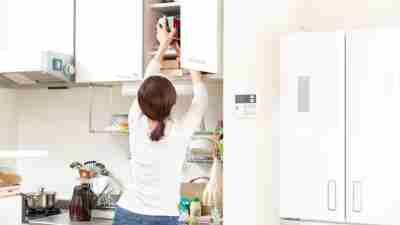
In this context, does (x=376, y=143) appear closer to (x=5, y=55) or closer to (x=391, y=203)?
(x=391, y=203)

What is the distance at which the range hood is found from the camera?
3.47m

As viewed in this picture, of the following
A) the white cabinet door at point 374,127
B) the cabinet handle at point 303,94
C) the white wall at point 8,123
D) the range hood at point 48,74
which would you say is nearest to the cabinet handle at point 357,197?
the white cabinet door at point 374,127

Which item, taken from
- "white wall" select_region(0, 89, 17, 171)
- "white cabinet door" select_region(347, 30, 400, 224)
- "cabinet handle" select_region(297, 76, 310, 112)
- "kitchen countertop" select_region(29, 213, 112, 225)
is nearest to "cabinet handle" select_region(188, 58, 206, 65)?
"cabinet handle" select_region(297, 76, 310, 112)

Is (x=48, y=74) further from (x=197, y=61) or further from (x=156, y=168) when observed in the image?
(x=156, y=168)

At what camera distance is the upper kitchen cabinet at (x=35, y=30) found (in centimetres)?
359

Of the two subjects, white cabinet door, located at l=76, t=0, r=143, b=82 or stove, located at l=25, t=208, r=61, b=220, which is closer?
white cabinet door, located at l=76, t=0, r=143, b=82

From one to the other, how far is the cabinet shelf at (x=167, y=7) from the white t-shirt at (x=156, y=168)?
116 cm

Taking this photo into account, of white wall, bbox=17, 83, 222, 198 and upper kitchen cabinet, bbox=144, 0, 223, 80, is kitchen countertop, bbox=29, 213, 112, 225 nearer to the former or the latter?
white wall, bbox=17, 83, 222, 198

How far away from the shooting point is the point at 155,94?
2.40 meters

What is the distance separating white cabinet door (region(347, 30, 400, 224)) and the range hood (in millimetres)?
1857

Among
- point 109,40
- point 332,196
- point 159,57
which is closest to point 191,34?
point 159,57

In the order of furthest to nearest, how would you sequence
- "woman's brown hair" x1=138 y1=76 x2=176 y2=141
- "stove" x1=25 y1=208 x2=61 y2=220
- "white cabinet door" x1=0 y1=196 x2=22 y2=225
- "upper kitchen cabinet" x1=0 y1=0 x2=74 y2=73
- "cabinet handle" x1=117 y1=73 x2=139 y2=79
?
"stove" x1=25 y1=208 x2=61 y2=220
"upper kitchen cabinet" x1=0 y1=0 x2=74 y2=73
"cabinet handle" x1=117 y1=73 x2=139 y2=79
"woman's brown hair" x1=138 y1=76 x2=176 y2=141
"white cabinet door" x1=0 y1=196 x2=22 y2=225

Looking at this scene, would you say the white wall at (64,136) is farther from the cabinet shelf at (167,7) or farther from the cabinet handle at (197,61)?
the cabinet handle at (197,61)

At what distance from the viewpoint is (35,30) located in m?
3.75
